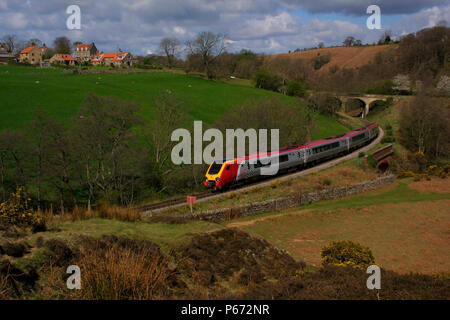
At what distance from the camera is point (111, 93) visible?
5862 cm

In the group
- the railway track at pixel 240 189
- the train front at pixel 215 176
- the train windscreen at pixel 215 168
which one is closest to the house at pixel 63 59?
the railway track at pixel 240 189

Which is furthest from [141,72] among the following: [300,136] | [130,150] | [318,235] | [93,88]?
[318,235]

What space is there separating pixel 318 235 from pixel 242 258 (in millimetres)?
11861

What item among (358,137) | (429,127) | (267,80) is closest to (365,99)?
(267,80)

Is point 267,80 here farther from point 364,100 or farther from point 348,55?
point 348,55

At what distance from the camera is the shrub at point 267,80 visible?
9519 centimetres

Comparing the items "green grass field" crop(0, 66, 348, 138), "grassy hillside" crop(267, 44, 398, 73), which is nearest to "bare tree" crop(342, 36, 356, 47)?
"grassy hillside" crop(267, 44, 398, 73)

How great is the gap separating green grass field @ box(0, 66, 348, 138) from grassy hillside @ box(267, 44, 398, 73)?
84742mm

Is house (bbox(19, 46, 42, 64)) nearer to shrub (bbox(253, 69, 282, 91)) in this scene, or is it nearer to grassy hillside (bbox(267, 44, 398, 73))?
shrub (bbox(253, 69, 282, 91))

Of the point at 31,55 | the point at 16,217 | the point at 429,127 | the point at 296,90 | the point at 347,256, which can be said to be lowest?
the point at 347,256

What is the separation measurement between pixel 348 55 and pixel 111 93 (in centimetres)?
13807

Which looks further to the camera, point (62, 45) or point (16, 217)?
point (62, 45)
